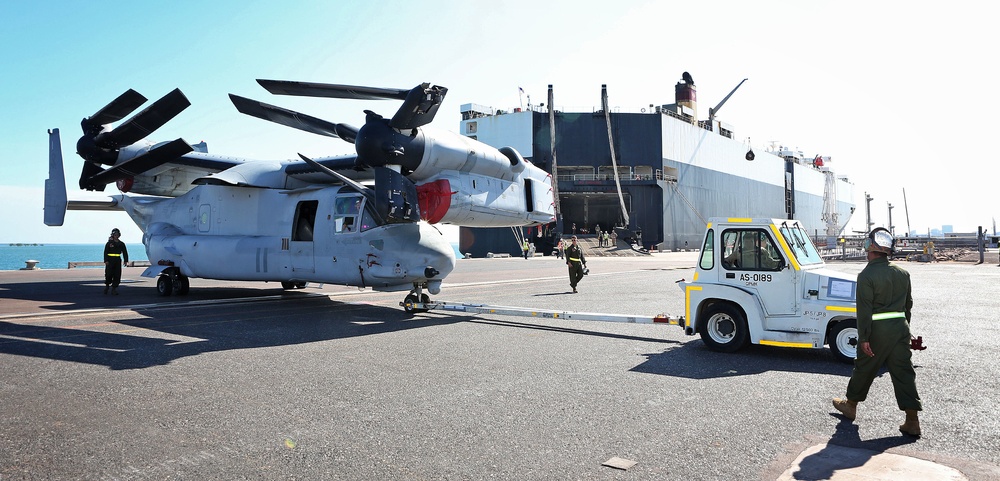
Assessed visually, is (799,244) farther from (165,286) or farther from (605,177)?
(605,177)

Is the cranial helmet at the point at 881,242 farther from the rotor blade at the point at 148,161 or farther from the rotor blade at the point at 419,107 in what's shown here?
the rotor blade at the point at 148,161

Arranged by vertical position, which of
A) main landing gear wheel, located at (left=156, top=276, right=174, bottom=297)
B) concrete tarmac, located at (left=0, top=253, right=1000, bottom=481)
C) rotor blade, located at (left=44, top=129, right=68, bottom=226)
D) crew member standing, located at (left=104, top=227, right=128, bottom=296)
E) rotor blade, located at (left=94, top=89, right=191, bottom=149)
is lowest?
concrete tarmac, located at (left=0, top=253, right=1000, bottom=481)

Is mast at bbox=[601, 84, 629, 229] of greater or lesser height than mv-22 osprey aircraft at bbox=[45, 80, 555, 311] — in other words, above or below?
above

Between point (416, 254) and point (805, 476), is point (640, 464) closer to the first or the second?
point (805, 476)

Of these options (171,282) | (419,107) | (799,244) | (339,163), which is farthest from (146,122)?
(799,244)

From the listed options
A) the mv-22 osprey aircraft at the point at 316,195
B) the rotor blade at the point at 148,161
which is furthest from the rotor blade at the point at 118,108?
the rotor blade at the point at 148,161

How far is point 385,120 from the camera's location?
39.8ft

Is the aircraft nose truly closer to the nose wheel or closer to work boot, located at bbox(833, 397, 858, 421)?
the nose wheel

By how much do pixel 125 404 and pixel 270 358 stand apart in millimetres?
2581

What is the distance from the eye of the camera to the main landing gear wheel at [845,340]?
8.43m

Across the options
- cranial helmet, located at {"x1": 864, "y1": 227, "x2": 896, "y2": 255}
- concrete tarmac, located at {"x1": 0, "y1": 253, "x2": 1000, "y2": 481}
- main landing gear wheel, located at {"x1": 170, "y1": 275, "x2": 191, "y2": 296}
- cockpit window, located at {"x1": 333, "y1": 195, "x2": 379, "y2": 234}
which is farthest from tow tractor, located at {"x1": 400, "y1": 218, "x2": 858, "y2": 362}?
main landing gear wheel, located at {"x1": 170, "y1": 275, "x2": 191, "y2": 296}

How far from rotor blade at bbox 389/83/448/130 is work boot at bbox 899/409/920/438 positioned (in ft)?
29.7

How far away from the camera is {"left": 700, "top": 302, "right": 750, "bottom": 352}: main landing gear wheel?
917cm

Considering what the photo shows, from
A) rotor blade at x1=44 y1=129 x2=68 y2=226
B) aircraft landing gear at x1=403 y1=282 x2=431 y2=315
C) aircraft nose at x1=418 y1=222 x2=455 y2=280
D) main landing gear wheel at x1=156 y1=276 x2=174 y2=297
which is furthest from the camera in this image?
rotor blade at x1=44 y1=129 x2=68 y2=226
